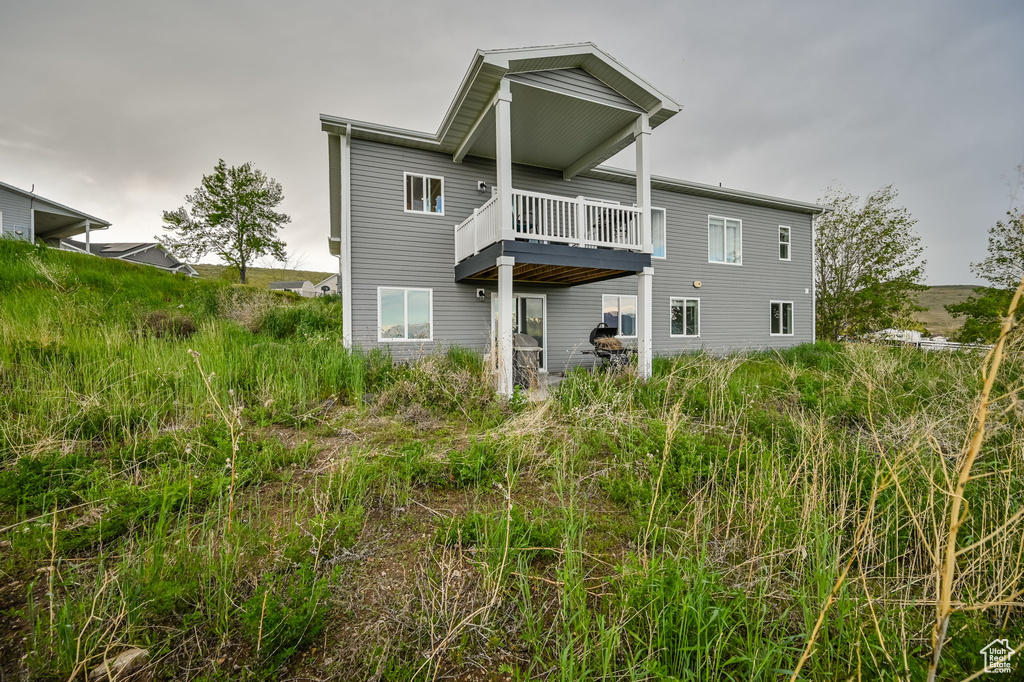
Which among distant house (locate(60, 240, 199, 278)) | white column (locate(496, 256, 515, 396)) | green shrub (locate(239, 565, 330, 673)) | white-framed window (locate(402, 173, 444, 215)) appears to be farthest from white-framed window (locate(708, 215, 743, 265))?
distant house (locate(60, 240, 199, 278))

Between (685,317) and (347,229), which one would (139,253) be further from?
(685,317)

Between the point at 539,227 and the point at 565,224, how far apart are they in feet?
3.32

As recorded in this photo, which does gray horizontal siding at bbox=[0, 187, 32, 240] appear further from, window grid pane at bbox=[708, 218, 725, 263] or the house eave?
window grid pane at bbox=[708, 218, 725, 263]

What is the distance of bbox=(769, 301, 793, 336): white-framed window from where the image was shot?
1417 cm

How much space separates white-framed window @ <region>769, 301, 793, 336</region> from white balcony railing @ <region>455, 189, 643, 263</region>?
9.21 m

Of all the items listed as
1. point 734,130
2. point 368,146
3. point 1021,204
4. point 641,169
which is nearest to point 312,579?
point 1021,204

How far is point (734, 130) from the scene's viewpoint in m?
15.2

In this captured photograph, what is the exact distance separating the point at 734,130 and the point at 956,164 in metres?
14.5

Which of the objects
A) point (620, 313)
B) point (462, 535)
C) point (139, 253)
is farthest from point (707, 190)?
point (139, 253)

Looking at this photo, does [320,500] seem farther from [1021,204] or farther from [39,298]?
[39,298]

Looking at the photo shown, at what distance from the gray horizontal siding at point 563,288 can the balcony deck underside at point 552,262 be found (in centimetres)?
108

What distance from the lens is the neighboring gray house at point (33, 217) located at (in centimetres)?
1459

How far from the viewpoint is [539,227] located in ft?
28.6

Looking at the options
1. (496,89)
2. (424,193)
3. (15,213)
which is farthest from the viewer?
(15,213)
